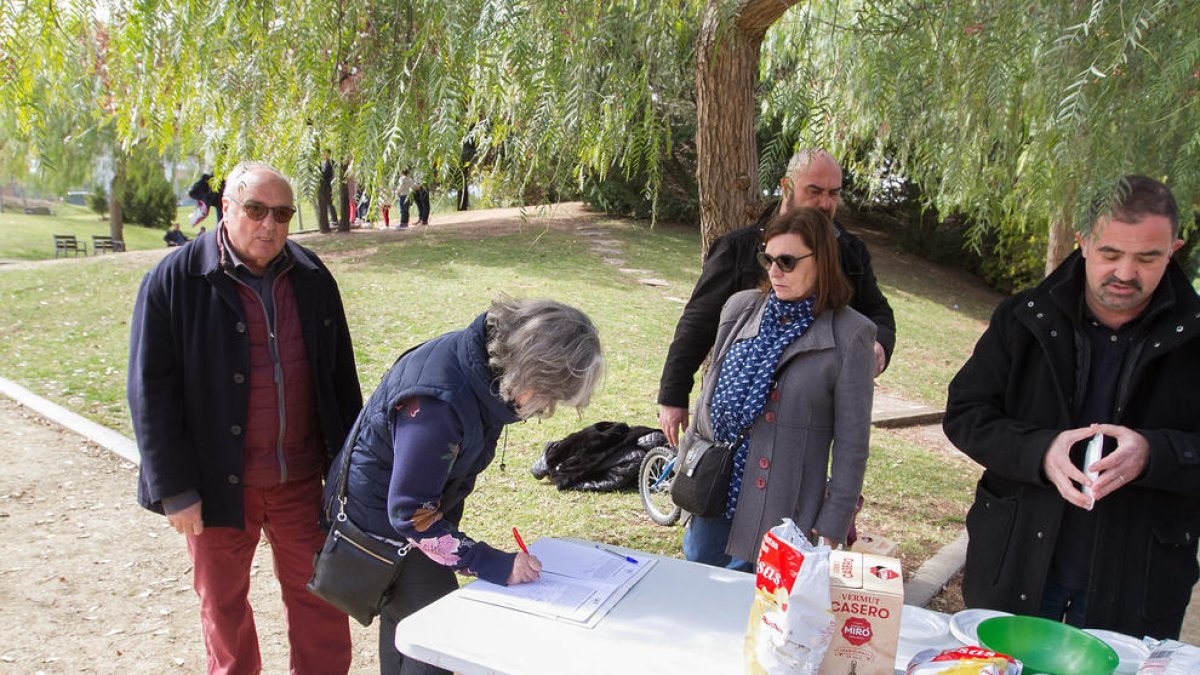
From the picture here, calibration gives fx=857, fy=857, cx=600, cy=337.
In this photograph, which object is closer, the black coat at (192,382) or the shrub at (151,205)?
the black coat at (192,382)

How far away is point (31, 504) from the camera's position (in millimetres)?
5062

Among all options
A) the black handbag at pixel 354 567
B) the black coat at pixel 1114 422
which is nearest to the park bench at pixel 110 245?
the black handbag at pixel 354 567

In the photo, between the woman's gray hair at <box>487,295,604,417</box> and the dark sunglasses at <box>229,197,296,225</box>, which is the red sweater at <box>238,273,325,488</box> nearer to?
the dark sunglasses at <box>229,197,296,225</box>

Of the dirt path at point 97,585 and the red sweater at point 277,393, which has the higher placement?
the red sweater at point 277,393

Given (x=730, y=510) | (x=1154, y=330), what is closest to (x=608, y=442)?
(x=730, y=510)

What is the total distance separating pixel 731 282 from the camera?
330cm

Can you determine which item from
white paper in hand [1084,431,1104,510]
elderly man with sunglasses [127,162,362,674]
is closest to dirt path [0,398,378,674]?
elderly man with sunglasses [127,162,362,674]

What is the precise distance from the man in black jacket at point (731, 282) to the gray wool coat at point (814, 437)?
24.6 inches

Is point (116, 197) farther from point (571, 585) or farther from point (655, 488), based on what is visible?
point (571, 585)

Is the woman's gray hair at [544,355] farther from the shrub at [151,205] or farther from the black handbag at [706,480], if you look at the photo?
the shrub at [151,205]

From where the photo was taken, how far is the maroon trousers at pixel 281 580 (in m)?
2.76

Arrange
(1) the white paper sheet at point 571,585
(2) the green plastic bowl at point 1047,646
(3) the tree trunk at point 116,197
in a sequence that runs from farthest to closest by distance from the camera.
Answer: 1. (3) the tree trunk at point 116,197
2. (1) the white paper sheet at point 571,585
3. (2) the green plastic bowl at point 1047,646

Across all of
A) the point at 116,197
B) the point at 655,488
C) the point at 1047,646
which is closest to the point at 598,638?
the point at 1047,646

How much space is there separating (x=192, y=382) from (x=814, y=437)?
1.92 metres
